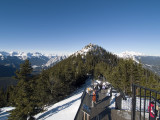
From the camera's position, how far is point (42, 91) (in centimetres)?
2114

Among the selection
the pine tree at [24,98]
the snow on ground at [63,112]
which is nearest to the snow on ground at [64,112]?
the snow on ground at [63,112]

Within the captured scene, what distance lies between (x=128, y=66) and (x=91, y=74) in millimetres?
41408

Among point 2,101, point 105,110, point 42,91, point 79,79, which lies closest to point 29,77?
point 42,91

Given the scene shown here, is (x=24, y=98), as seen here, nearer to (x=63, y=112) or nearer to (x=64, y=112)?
(x=63, y=112)

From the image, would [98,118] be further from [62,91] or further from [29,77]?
[62,91]

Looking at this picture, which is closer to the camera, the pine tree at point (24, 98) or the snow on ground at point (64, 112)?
the snow on ground at point (64, 112)

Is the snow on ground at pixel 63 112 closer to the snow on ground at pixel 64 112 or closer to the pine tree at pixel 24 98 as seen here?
the snow on ground at pixel 64 112

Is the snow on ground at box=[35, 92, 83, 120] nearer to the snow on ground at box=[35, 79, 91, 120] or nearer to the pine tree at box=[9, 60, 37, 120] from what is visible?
the snow on ground at box=[35, 79, 91, 120]

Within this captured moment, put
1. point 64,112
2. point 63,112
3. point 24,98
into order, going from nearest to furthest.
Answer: point 64,112 < point 63,112 < point 24,98

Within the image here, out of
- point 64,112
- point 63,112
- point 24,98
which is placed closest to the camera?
point 64,112

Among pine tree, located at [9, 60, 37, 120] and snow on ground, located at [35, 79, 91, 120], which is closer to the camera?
snow on ground, located at [35, 79, 91, 120]

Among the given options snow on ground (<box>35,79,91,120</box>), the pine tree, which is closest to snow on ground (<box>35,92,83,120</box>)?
snow on ground (<box>35,79,91,120</box>)

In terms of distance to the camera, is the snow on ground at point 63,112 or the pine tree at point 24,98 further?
the pine tree at point 24,98

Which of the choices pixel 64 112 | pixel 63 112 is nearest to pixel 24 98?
pixel 63 112
